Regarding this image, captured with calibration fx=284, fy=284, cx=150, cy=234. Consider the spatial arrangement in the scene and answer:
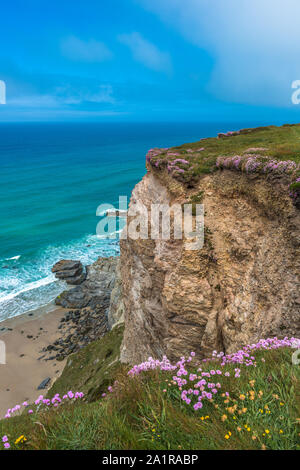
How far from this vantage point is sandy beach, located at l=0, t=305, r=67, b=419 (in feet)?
93.8

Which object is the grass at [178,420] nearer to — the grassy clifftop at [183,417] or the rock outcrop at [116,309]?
the grassy clifftop at [183,417]

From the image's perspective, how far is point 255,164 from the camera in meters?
14.6

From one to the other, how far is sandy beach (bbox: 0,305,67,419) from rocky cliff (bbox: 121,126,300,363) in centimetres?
1773

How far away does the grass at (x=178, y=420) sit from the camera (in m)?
4.56

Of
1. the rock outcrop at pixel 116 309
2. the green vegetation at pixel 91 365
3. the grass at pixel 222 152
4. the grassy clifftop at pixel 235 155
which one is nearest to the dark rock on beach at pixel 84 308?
the rock outcrop at pixel 116 309

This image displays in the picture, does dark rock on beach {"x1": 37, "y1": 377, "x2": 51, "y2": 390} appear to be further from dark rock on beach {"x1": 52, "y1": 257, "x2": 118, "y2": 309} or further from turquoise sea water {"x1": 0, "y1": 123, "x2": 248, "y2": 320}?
turquoise sea water {"x1": 0, "y1": 123, "x2": 248, "y2": 320}

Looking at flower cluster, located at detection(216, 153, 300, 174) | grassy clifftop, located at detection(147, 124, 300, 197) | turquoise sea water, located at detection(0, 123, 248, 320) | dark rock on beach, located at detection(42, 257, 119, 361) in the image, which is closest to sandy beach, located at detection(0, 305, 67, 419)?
dark rock on beach, located at detection(42, 257, 119, 361)

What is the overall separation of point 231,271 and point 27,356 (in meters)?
28.9

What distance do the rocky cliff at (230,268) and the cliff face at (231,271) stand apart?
42mm

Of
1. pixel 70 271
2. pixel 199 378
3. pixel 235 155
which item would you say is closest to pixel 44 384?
pixel 70 271

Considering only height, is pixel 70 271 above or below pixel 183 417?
below

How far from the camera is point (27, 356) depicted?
33.2 m

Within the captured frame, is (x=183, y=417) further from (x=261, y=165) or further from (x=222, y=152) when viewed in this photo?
(x=222, y=152)

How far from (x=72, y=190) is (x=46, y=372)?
69892 mm
